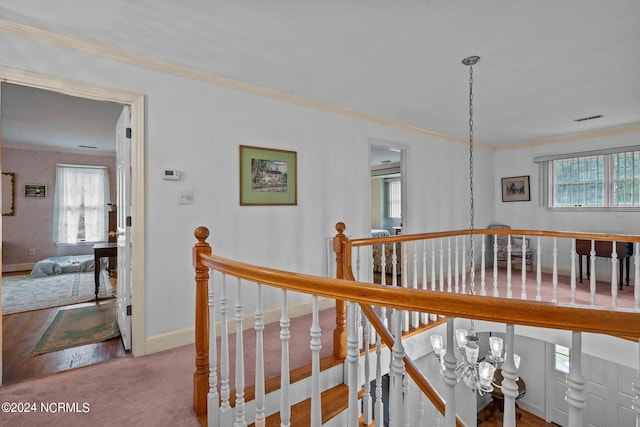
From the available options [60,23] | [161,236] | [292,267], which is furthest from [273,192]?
[60,23]

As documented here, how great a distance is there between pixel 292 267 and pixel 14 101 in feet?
13.2

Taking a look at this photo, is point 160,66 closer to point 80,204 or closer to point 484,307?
point 484,307

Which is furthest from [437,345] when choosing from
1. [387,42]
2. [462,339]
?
[387,42]

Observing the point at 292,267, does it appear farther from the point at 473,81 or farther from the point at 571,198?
the point at 571,198

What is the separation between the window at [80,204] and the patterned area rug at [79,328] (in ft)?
12.6

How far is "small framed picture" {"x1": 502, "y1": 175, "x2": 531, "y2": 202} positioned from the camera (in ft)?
19.4

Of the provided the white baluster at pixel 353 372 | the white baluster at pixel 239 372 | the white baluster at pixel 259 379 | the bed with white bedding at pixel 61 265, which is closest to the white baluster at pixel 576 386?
the white baluster at pixel 353 372

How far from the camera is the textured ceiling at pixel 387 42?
1.97 meters

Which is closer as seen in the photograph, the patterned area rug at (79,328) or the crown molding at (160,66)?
the crown molding at (160,66)

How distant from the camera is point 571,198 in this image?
5.43 m

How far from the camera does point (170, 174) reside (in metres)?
2.69

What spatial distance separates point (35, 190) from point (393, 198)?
9176 millimetres

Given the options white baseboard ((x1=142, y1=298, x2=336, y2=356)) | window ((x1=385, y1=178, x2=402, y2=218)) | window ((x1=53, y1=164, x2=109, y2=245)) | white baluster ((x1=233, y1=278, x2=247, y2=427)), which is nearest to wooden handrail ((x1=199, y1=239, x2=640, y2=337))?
white baluster ((x1=233, y1=278, x2=247, y2=427))

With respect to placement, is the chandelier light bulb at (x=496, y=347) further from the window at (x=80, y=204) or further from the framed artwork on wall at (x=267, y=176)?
the window at (x=80, y=204)
